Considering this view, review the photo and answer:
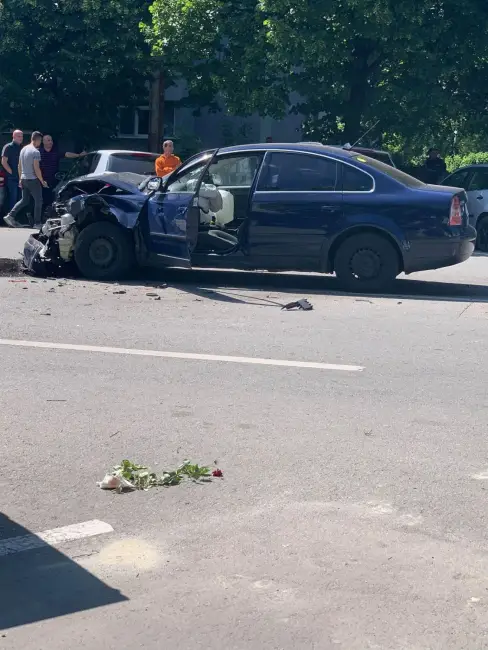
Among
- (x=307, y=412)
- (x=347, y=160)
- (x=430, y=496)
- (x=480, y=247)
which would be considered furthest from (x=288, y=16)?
(x=430, y=496)

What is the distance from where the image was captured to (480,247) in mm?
18484

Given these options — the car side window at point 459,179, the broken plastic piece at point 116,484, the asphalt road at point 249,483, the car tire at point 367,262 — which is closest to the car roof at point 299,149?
the car tire at point 367,262

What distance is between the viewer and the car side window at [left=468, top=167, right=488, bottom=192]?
18808 mm

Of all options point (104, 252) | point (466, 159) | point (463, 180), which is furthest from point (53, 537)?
point (466, 159)

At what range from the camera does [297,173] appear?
12242 mm

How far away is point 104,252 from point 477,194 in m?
8.27

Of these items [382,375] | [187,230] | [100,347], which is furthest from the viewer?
[187,230]

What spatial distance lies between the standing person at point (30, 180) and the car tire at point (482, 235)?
777 centimetres

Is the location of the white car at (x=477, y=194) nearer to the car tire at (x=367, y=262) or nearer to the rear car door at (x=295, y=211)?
the car tire at (x=367, y=262)

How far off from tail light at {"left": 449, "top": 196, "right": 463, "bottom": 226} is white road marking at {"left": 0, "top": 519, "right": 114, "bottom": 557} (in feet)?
25.6

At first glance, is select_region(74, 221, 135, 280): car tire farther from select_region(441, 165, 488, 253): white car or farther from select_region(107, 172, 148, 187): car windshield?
select_region(441, 165, 488, 253): white car

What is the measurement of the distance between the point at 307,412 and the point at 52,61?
22163mm

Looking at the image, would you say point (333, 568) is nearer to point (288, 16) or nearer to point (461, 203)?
point (461, 203)

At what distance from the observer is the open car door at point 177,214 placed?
12047 mm
